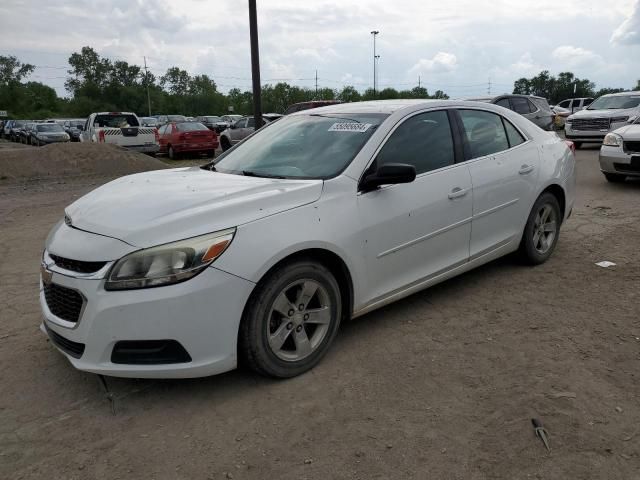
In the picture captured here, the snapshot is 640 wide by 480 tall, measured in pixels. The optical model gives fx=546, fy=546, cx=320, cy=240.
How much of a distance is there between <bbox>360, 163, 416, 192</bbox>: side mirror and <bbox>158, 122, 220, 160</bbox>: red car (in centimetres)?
1691

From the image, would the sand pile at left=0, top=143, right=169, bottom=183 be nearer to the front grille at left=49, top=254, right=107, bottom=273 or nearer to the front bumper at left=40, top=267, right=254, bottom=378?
the front grille at left=49, top=254, right=107, bottom=273

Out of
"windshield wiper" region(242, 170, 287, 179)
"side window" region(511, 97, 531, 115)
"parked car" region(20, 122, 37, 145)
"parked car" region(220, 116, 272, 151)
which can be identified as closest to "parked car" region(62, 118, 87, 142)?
"parked car" region(20, 122, 37, 145)

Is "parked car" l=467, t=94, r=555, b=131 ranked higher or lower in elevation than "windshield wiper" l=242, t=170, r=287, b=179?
higher

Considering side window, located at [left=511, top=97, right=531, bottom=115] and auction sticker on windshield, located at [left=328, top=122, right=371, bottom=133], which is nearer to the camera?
auction sticker on windshield, located at [left=328, top=122, right=371, bottom=133]

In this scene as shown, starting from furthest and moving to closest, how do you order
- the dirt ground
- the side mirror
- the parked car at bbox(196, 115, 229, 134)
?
the parked car at bbox(196, 115, 229, 134) → the side mirror → the dirt ground

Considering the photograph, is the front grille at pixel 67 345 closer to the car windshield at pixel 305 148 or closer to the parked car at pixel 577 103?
the car windshield at pixel 305 148

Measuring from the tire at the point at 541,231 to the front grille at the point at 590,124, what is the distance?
12322 mm

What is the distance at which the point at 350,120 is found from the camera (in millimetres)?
4023

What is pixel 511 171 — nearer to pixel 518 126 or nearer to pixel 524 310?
pixel 518 126

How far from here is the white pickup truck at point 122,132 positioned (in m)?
19.2

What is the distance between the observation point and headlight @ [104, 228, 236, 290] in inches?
108

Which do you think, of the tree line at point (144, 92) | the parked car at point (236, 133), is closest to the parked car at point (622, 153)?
the parked car at point (236, 133)

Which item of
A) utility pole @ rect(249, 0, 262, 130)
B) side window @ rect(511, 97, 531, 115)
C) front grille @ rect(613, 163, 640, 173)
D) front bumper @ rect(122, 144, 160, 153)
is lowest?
front bumper @ rect(122, 144, 160, 153)

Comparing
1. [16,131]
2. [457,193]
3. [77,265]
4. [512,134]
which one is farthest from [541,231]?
[16,131]
